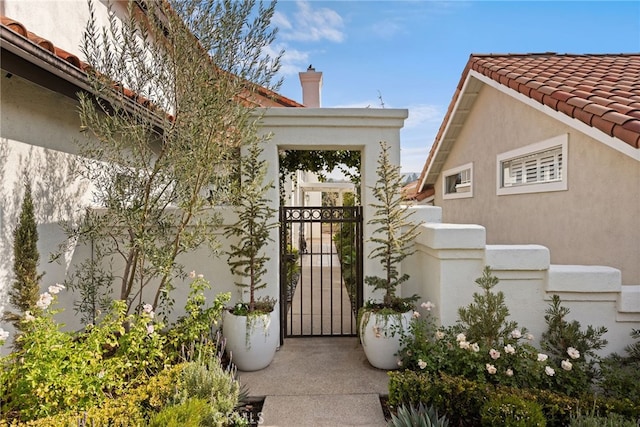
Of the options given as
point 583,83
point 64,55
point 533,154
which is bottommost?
point 533,154

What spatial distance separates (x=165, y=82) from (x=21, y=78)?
1915mm

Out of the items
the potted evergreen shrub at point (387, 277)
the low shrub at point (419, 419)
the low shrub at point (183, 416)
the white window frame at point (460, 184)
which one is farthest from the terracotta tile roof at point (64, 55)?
the white window frame at point (460, 184)

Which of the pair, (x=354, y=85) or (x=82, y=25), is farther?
(x=354, y=85)

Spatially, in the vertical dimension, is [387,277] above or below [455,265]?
below

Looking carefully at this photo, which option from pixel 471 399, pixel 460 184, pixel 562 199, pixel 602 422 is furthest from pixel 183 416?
pixel 460 184

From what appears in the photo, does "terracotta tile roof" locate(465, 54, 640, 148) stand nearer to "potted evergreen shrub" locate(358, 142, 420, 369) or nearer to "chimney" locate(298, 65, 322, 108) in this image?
"potted evergreen shrub" locate(358, 142, 420, 369)

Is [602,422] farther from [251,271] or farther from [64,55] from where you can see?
[64,55]

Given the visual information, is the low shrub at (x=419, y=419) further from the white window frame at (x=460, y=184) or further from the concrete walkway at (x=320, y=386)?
the white window frame at (x=460, y=184)

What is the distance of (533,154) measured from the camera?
823 cm

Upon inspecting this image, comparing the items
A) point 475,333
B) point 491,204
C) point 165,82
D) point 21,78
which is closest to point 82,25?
point 21,78

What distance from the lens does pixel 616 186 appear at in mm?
5957

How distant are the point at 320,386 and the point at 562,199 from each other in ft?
19.9

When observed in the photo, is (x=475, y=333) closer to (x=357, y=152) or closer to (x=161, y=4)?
(x=357, y=152)

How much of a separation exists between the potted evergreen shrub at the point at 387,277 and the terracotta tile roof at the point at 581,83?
3223mm
